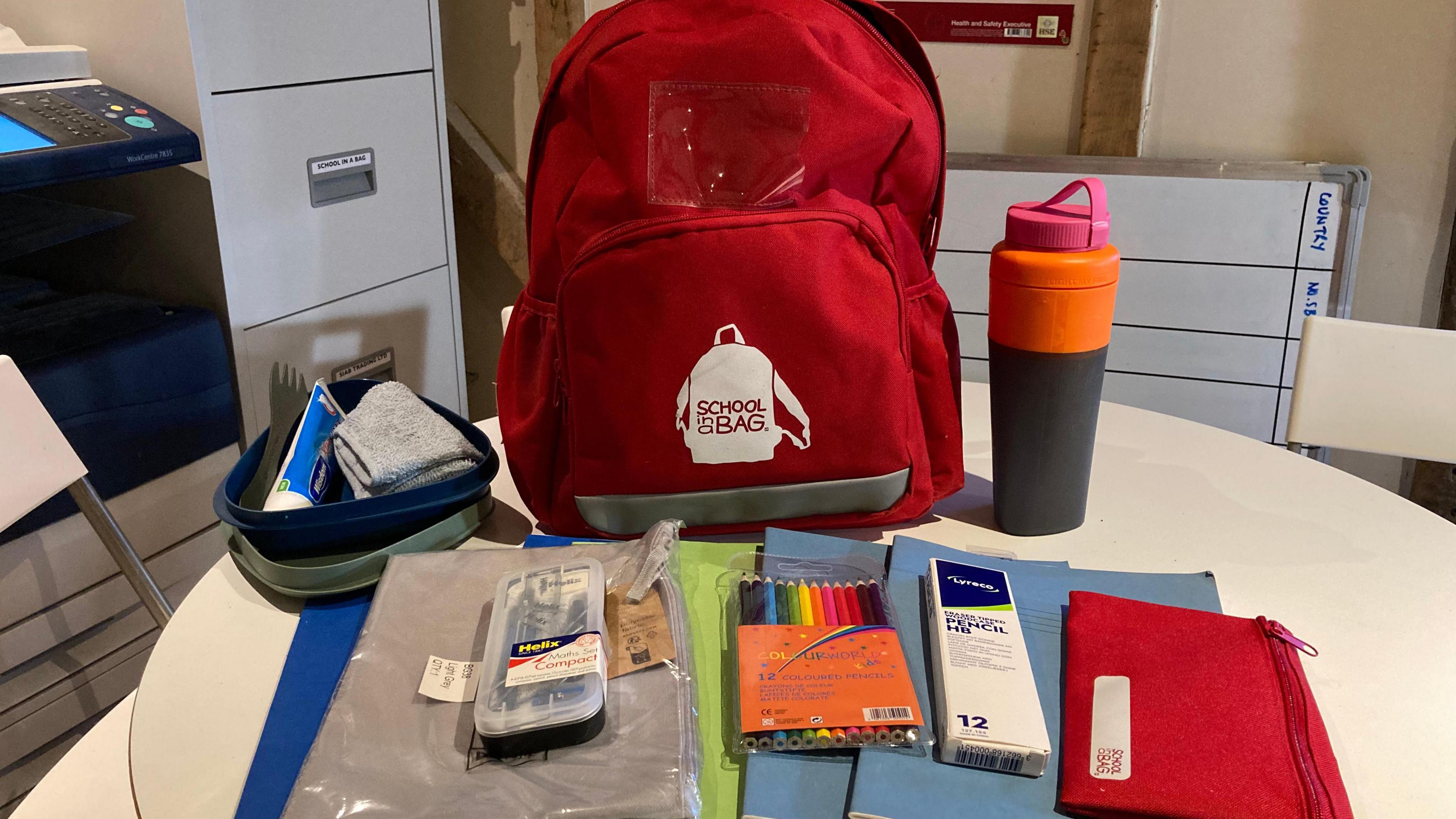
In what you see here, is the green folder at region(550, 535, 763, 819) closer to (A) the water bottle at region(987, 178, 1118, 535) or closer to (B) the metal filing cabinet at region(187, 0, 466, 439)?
(A) the water bottle at region(987, 178, 1118, 535)

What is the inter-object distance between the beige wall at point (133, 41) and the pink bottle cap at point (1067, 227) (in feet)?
3.06

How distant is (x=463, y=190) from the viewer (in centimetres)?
200

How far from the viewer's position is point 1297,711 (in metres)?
0.56

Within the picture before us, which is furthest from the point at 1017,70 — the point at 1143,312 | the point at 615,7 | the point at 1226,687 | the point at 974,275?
the point at 1226,687

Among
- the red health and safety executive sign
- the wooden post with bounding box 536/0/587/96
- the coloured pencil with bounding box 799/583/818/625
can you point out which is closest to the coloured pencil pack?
the coloured pencil with bounding box 799/583/818/625

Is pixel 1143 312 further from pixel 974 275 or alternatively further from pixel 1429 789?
pixel 1429 789

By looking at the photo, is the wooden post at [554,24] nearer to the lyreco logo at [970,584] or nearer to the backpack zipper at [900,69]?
the backpack zipper at [900,69]

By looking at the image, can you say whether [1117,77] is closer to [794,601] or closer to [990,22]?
[990,22]

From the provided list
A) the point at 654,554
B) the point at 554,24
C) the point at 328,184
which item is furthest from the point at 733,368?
the point at 554,24

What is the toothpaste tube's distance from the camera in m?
0.72

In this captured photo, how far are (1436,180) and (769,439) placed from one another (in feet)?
4.25

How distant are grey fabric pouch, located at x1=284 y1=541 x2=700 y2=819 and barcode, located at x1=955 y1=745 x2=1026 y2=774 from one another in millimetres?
152

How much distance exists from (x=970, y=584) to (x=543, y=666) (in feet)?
0.99

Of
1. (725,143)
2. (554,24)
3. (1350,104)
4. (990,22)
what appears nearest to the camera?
(725,143)
